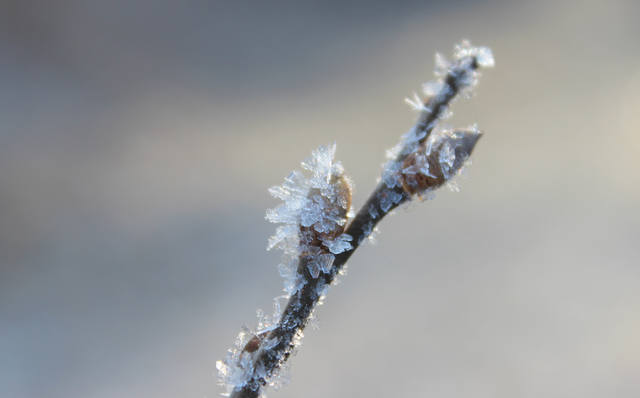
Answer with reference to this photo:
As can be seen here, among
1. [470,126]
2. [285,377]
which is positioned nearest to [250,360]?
[285,377]

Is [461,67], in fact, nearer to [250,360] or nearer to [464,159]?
[464,159]

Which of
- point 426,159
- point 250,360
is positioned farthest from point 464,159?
point 250,360

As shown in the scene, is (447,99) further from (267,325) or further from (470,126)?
(267,325)
